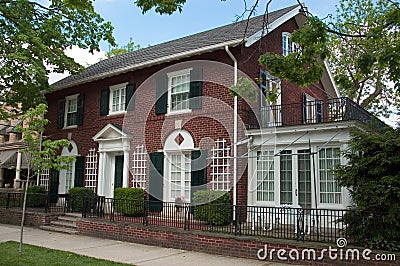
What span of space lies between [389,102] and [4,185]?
2742 centimetres

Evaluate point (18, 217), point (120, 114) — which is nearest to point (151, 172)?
point (120, 114)

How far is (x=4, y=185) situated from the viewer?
2491cm

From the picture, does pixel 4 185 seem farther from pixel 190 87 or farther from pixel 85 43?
pixel 190 87

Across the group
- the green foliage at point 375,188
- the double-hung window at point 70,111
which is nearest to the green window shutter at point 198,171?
the green foliage at point 375,188

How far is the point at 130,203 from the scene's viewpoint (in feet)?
42.3

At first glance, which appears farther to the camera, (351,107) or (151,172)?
(151,172)

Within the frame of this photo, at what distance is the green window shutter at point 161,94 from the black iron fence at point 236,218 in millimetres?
3596

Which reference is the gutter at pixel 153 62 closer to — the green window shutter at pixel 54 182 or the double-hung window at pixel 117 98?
the double-hung window at pixel 117 98

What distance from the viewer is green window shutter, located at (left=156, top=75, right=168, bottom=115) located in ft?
46.6

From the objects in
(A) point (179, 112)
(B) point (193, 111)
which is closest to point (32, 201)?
(A) point (179, 112)

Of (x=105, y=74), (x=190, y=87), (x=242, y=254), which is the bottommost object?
(x=242, y=254)

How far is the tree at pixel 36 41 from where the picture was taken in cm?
1485

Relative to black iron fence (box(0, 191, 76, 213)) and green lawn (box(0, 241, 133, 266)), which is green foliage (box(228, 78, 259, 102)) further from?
black iron fence (box(0, 191, 76, 213))

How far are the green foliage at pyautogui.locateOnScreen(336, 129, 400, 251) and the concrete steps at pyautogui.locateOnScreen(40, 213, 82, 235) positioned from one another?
8.76 metres
